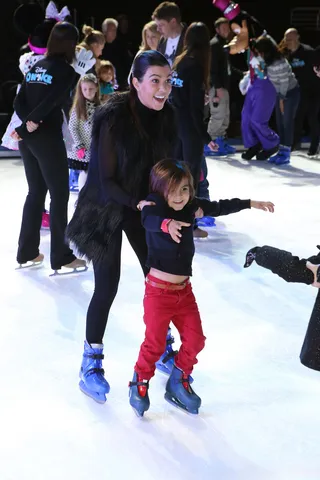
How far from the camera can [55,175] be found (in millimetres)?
4078

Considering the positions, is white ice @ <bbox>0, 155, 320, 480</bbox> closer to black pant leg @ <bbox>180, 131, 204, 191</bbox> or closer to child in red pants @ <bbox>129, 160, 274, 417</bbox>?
child in red pants @ <bbox>129, 160, 274, 417</bbox>

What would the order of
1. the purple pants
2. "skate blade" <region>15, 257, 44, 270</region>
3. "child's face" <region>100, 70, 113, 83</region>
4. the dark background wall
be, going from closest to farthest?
"skate blade" <region>15, 257, 44, 270</region> < "child's face" <region>100, 70, 113, 83</region> < the purple pants < the dark background wall

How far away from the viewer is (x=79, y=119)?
17.5ft

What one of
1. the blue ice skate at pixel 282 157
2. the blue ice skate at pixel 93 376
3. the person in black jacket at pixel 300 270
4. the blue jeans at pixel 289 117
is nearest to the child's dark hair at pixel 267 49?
the blue jeans at pixel 289 117

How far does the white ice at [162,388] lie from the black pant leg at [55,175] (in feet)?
0.60

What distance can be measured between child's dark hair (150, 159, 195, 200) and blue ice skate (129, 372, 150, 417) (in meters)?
0.65

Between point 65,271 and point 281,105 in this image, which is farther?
point 281,105

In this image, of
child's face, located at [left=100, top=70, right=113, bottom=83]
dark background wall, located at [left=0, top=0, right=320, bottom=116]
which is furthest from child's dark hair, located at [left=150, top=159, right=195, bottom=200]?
dark background wall, located at [left=0, top=0, right=320, bottom=116]

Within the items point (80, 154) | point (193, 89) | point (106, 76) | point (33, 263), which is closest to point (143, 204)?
point (33, 263)

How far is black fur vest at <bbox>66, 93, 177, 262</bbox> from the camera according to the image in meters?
2.58

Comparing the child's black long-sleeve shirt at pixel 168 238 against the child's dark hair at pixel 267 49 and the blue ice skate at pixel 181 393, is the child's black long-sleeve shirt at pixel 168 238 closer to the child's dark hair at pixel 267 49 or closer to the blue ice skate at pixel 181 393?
the blue ice skate at pixel 181 393

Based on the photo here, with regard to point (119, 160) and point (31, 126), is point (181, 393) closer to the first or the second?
point (119, 160)

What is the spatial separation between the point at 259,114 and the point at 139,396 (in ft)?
18.6

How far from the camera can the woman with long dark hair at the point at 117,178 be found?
2.58 m
